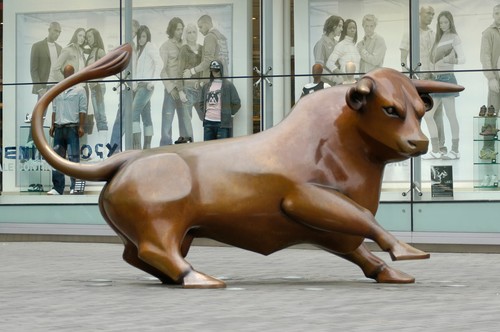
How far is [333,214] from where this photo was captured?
9227 millimetres

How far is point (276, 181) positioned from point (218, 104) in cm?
844

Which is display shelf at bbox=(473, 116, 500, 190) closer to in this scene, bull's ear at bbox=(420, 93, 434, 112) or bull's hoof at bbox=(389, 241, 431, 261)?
bull's ear at bbox=(420, 93, 434, 112)

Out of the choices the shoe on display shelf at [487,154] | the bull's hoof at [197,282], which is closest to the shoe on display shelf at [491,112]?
the shoe on display shelf at [487,154]

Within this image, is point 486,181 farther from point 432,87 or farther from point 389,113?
point 389,113

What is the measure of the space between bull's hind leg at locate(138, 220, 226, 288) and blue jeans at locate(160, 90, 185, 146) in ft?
28.6

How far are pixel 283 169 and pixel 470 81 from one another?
25.6ft

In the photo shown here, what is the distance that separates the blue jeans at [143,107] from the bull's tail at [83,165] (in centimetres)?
817

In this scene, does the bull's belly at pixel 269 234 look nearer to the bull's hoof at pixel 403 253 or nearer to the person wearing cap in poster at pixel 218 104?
the bull's hoof at pixel 403 253

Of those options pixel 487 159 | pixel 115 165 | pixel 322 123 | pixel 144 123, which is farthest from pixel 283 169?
pixel 144 123

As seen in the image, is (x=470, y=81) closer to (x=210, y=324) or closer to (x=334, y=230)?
(x=334, y=230)

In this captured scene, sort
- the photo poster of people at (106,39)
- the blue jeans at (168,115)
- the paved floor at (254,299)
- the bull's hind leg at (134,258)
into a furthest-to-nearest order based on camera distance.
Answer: the blue jeans at (168,115) < the photo poster of people at (106,39) < the bull's hind leg at (134,258) < the paved floor at (254,299)

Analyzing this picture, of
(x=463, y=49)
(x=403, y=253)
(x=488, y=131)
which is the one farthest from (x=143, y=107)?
(x=403, y=253)

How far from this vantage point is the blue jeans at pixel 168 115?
18.2 metres

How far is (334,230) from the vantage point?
9289 millimetres
